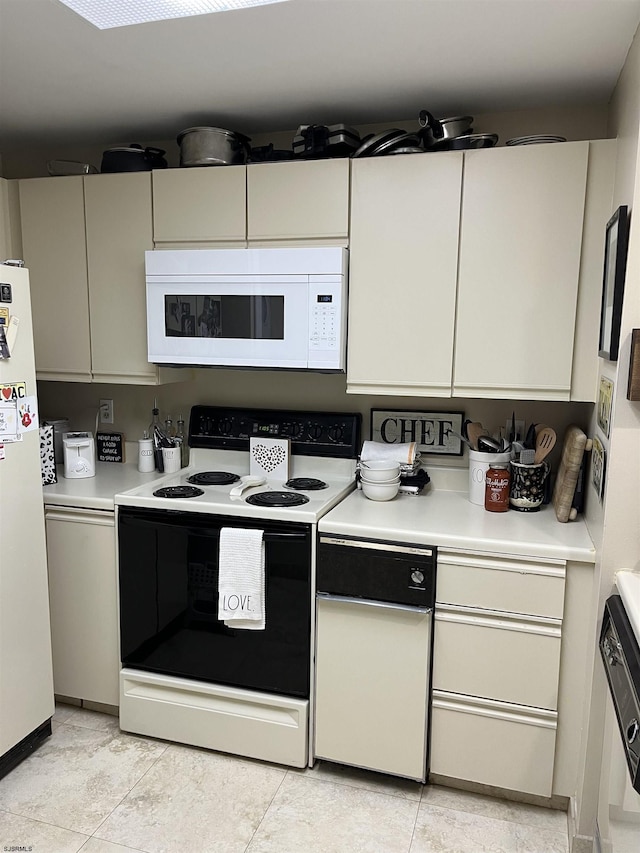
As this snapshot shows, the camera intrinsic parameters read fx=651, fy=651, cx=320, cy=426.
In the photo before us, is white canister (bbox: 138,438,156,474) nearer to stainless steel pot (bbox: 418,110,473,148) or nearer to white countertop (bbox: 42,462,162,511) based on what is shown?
white countertop (bbox: 42,462,162,511)

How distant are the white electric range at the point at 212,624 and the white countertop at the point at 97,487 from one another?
12cm

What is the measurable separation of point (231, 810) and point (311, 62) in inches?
94.6

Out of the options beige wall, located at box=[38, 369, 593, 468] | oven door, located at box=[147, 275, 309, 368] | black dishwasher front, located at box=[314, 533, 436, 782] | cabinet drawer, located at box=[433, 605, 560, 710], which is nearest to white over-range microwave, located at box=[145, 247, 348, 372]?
oven door, located at box=[147, 275, 309, 368]

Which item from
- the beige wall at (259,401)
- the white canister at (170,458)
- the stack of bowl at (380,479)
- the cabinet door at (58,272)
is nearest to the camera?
the stack of bowl at (380,479)

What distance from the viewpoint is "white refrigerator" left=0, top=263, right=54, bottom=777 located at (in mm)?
2164

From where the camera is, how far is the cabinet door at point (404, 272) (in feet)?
7.41

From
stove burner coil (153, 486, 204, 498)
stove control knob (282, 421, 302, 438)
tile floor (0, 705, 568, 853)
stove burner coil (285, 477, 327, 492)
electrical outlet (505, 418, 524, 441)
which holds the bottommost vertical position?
tile floor (0, 705, 568, 853)

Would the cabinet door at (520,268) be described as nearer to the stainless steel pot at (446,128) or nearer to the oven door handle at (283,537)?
the stainless steel pot at (446,128)

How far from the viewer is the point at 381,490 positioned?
2449mm

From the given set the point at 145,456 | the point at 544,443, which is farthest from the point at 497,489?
the point at 145,456

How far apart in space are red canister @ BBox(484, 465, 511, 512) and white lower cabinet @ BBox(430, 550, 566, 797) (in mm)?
338

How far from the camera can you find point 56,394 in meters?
3.24

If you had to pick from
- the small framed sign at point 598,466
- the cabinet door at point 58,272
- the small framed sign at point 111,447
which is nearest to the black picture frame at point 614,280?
the small framed sign at point 598,466

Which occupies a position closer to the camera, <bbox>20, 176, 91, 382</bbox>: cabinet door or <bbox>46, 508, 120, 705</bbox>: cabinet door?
<bbox>46, 508, 120, 705</bbox>: cabinet door
